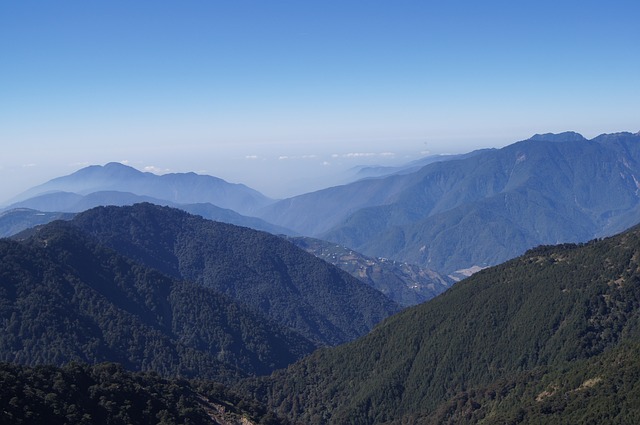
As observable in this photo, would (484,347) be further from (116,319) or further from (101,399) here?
(116,319)

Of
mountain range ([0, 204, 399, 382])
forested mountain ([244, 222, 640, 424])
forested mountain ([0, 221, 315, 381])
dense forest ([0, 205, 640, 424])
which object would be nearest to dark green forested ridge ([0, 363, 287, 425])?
dense forest ([0, 205, 640, 424])

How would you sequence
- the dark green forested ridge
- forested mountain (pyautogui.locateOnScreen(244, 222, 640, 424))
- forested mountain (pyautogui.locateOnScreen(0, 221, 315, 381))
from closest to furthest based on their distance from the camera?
1. the dark green forested ridge
2. forested mountain (pyautogui.locateOnScreen(244, 222, 640, 424))
3. forested mountain (pyautogui.locateOnScreen(0, 221, 315, 381))

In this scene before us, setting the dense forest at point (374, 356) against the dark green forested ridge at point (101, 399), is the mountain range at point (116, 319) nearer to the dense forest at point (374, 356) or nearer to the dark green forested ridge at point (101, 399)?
the dense forest at point (374, 356)

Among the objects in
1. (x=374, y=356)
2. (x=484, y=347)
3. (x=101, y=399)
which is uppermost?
(x=101, y=399)

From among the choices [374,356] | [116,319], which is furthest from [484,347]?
[116,319]

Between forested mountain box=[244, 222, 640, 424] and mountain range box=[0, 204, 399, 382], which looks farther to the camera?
mountain range box=[0, 204, 399, 382]

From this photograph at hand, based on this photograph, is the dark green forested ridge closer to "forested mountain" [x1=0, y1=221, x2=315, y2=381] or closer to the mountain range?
the mountain range
